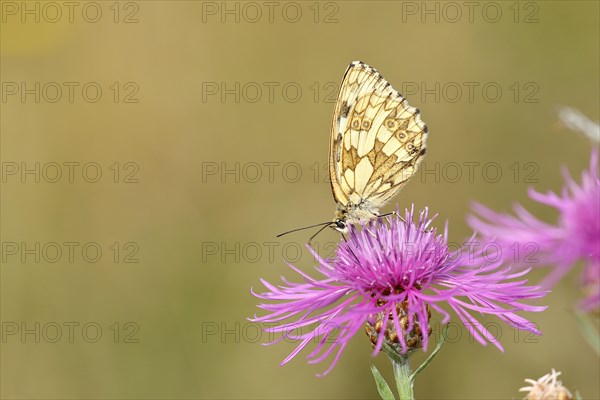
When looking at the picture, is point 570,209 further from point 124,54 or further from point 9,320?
point 124,54

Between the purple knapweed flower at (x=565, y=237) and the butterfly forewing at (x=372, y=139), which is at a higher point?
the butterfly forewing at (x=372, y=139)

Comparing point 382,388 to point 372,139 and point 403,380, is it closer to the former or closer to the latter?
point 403,380

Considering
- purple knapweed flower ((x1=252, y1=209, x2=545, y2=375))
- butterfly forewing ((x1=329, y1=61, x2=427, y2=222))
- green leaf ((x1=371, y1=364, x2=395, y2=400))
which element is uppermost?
butterfly forewing ((x1=329, y1=61, x2=427, y2=222))

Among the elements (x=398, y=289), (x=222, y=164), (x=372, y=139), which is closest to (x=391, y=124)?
(x=372, y=139)

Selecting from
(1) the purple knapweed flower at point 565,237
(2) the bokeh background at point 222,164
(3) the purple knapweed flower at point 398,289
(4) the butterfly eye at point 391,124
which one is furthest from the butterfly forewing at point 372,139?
(2) the bokeh background at point 222,164

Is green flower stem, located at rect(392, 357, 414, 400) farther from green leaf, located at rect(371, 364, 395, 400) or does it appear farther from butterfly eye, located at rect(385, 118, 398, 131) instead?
butterfly eye, located at rect(385, 118, 398, 131)

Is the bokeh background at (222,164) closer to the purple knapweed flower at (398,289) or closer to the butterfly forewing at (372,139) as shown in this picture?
the butterfly forewing at (372,139)

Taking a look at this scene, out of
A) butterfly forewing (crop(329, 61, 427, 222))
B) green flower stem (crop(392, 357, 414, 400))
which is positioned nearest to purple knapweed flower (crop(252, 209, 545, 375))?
green flower stem (crop(392, 357, 414, 400))
